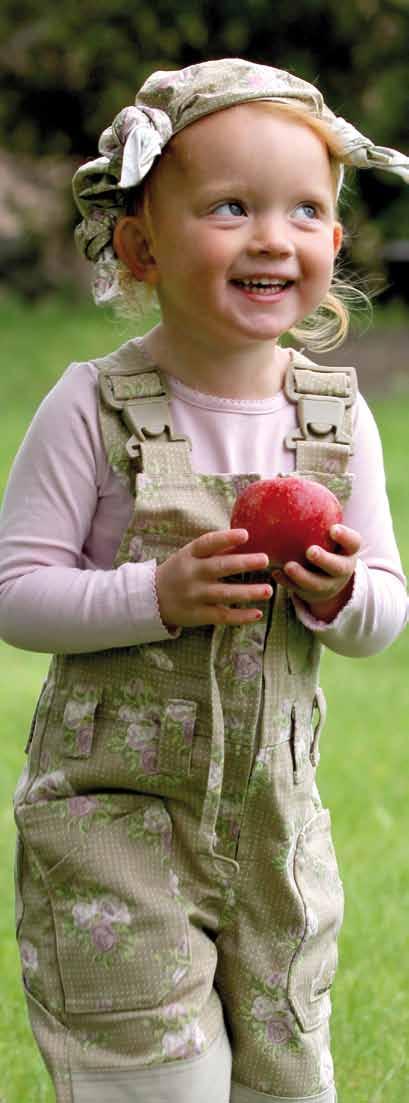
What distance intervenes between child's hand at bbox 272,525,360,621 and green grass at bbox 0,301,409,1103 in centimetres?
76

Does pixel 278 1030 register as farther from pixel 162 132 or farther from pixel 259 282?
pixel 162 132

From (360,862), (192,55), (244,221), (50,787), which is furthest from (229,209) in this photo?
(192,55)

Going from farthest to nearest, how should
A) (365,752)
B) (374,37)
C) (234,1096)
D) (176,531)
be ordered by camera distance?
(374,37) → (365,752) → (234,1096) → (176,531)

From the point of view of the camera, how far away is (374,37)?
1573cm

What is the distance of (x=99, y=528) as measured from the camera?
2.68 m

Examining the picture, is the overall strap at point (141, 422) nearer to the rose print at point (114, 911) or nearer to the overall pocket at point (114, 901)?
the overall pocket at point (114, 901)

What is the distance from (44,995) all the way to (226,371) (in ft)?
3.08

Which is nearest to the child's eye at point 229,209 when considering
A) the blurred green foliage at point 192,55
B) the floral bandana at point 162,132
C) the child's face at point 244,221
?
the child's face at point 244,221

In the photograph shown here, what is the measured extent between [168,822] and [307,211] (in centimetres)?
88

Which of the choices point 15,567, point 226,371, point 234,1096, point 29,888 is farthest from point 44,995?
point 226,371

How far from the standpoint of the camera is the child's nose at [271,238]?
2.55 metres

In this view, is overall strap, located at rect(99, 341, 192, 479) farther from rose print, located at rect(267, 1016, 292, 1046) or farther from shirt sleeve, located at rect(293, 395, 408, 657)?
rose print, located at rect(267, 1016, 292, 1046)

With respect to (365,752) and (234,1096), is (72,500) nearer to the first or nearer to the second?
(234,1096)

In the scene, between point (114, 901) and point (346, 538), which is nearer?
point (346, 538)
